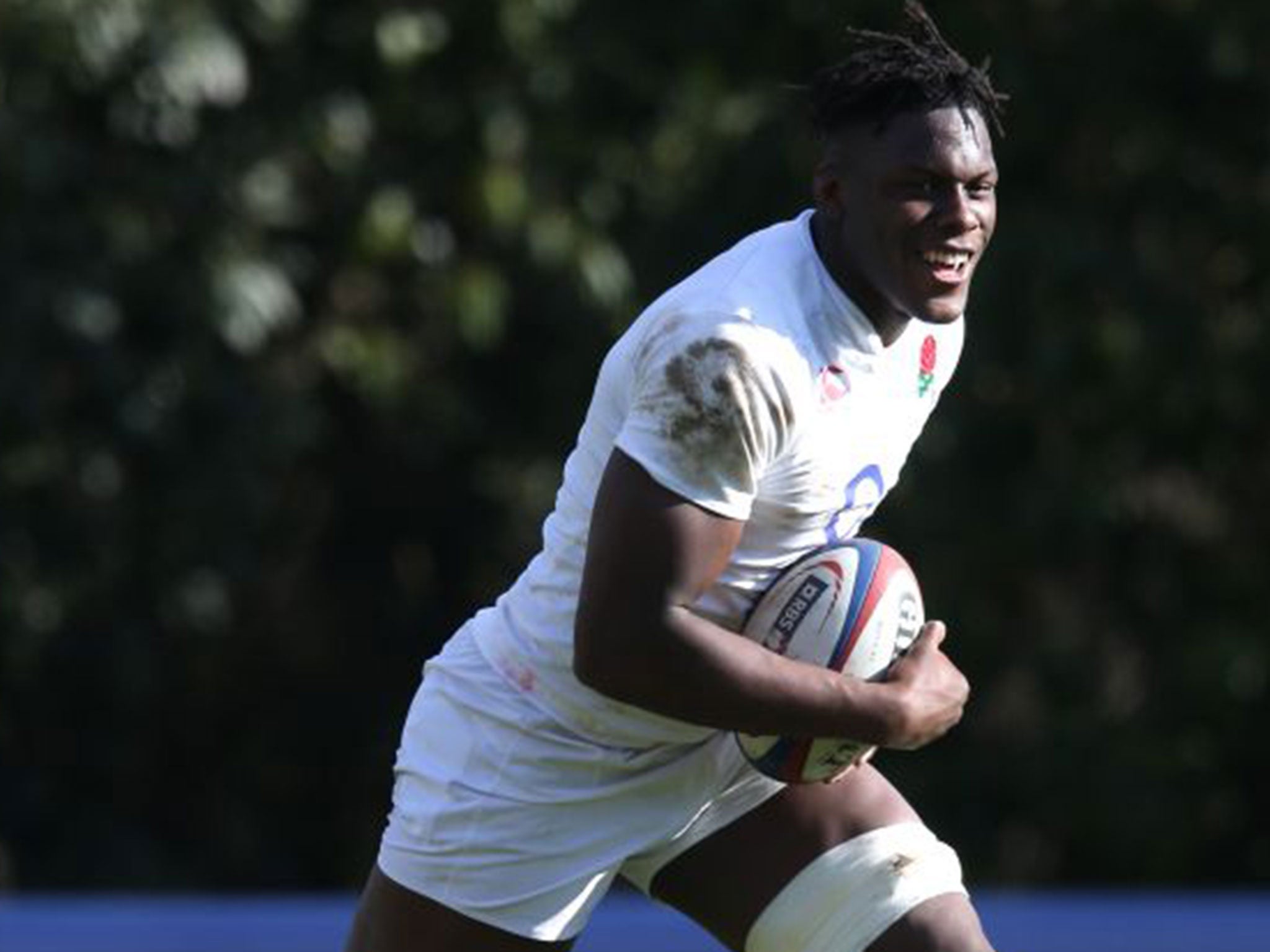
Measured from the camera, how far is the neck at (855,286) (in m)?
3.77

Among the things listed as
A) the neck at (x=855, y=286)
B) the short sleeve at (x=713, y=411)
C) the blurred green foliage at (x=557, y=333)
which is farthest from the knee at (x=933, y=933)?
the blurred green foliage at (x=557, y=333)

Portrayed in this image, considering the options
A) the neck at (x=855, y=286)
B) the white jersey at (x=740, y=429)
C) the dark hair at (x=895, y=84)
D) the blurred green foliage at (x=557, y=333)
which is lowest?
the blurred green foliage at (x=557, y=333)

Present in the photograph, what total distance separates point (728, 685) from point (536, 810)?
1.44ft

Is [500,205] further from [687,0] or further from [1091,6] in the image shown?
[1091,6]

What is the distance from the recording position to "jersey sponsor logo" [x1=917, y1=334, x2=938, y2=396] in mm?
3900

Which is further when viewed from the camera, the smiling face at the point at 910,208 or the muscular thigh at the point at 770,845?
the muscular thigh at the point at 770,845

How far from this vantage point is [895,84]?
3.73 m

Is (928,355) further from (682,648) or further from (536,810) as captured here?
(536,810)

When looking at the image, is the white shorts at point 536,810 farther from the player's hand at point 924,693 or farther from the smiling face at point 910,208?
the smiling face at point 910,208

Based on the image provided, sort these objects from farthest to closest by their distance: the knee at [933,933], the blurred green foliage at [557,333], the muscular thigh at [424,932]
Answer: the blurred green foliage at [557,333], the muscular thigh at [424,932], the knee at [933,933]

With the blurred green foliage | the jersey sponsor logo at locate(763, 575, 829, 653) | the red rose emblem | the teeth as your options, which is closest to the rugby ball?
the jersey sponsor logo at locate(763, 575, 829, 653)

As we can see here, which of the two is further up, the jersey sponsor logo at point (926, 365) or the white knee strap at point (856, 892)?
the jersey sponsor logo at point (926, 365)

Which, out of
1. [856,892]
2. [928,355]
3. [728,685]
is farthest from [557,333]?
[728,685]

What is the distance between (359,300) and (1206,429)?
8.83 ft
